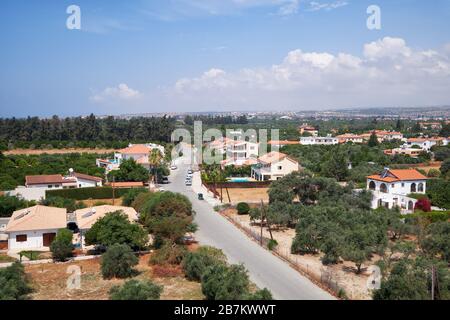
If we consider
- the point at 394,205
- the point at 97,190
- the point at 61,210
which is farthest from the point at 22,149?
the point at 394,205

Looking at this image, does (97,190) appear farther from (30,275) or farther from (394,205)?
(394,205)

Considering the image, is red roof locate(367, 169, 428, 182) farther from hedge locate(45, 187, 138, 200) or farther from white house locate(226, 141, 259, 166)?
white house locate(226, 141, 259, 166)

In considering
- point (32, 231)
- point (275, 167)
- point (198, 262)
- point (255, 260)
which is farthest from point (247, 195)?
point (198, 262)

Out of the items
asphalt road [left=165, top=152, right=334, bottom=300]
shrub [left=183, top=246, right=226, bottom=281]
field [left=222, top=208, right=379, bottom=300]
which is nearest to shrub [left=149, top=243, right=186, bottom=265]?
shrub [left=183, top=246, right=226, bottom=281]

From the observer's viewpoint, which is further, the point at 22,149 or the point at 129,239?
the point at 22,149

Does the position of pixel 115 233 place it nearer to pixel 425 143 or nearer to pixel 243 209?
pixel 243 209
